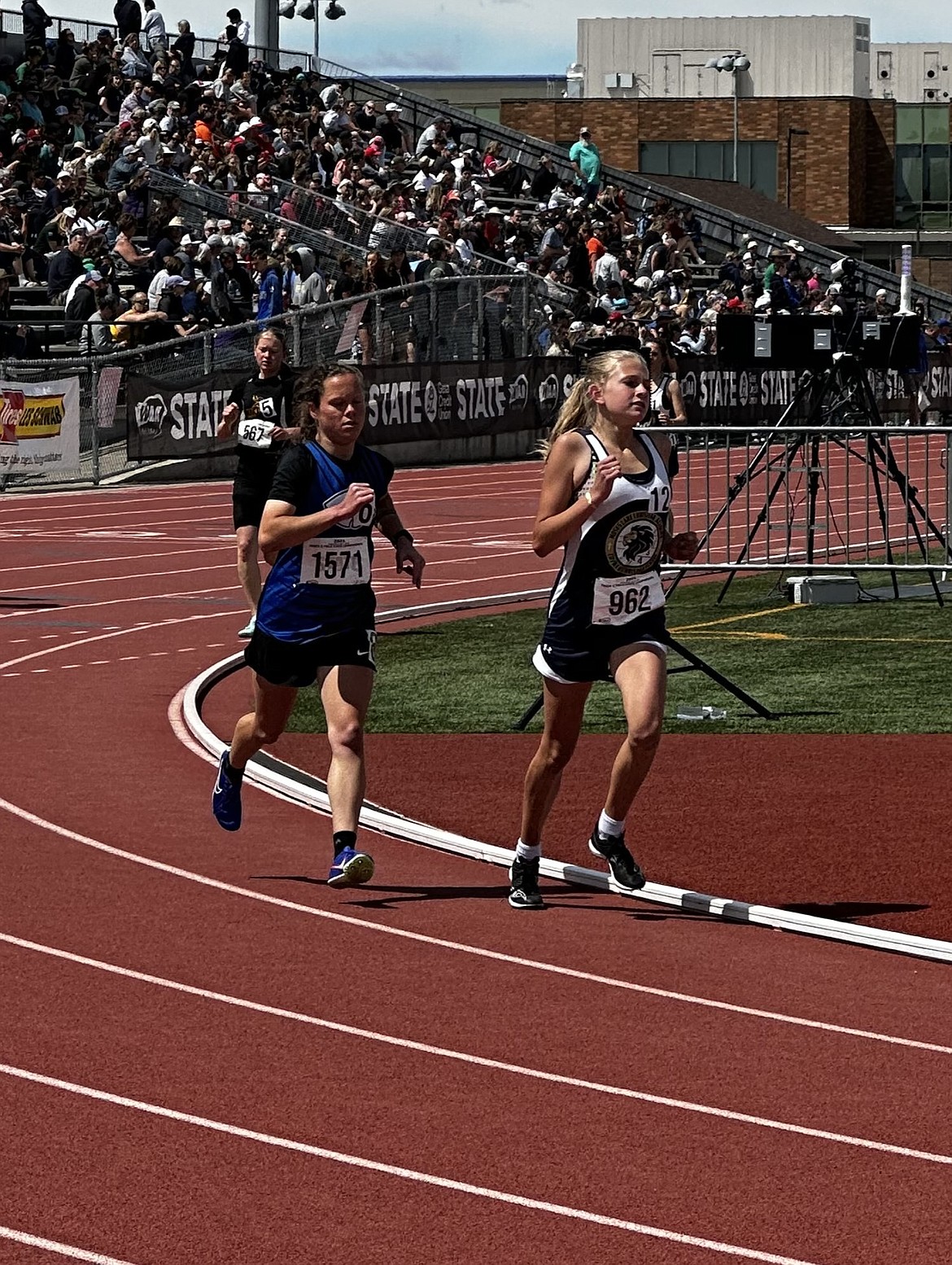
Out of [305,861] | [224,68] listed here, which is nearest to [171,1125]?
[305,861]

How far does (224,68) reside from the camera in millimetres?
44906

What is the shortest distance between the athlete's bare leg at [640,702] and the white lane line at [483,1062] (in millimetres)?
1862

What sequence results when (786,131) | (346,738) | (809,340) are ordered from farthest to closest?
(786,131)
(809,340)
(346,738)

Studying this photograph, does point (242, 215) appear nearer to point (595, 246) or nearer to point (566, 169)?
point (595, 246)

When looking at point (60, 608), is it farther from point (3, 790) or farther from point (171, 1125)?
point (171, 1125)

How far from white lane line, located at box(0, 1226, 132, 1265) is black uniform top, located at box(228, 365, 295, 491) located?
29.7ft

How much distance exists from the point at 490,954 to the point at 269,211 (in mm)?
32350

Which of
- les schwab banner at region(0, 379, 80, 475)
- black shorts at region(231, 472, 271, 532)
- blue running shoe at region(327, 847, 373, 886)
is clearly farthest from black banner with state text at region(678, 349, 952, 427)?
blue running shoe at region(327, 847, 373, 886)

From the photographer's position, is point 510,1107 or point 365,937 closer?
point 510,1107

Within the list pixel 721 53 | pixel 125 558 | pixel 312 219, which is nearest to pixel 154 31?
pixel 312 219

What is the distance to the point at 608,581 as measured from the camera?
8.49 meters

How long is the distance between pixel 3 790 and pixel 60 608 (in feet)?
26.7

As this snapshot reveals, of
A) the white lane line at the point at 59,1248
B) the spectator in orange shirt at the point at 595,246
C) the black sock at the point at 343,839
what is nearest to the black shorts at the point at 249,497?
the black sock at the point at 343,839

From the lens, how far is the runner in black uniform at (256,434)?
14.1 meters
